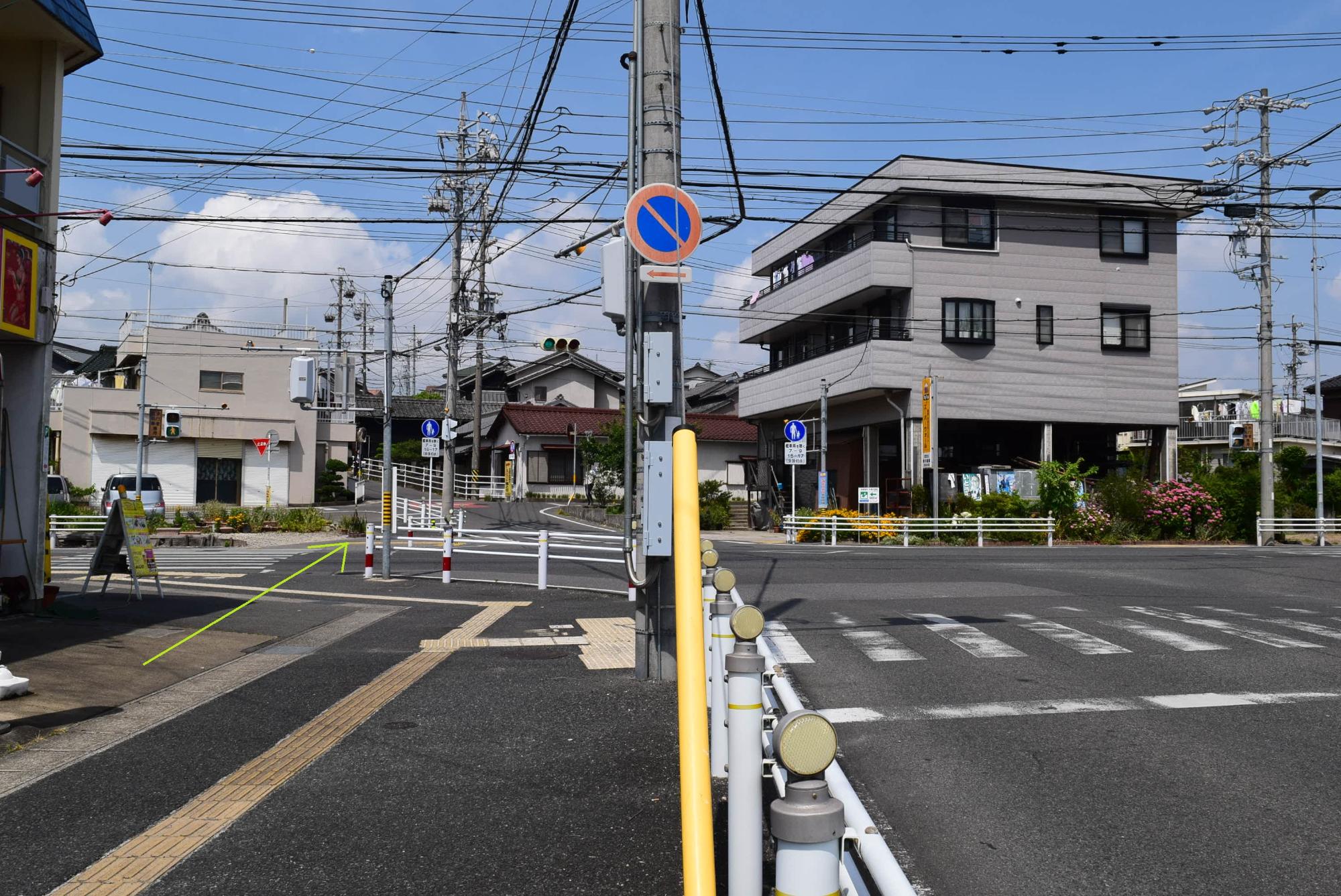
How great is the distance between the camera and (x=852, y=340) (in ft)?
112

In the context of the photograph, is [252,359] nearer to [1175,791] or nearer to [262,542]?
[262,542]

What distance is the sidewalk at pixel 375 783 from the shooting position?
409 centimetres

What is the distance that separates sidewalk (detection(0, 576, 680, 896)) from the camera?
13.4 feet

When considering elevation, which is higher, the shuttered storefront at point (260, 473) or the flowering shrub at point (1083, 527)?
the shuttered storefront at point (260, 473)

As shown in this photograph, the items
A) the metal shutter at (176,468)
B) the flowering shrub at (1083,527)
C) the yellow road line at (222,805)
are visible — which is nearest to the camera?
the yellow road line at (222,805)

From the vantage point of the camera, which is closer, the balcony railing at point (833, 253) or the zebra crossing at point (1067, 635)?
the zebra crossing at point (1067, 635)

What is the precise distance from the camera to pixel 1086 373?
32.4m

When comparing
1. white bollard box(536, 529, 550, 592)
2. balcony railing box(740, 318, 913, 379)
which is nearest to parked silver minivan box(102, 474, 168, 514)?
balcony railing box(740, 318, 913, 379)

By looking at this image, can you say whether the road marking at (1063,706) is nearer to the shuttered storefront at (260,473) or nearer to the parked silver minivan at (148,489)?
the parked silver minivan at (148,489)

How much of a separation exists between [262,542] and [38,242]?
53.2 feet

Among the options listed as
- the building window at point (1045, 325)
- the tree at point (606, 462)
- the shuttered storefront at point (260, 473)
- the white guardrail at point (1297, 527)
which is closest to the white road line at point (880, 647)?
the white guardrail at point (1297, 527)

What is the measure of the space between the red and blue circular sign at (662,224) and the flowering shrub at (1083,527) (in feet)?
82.0

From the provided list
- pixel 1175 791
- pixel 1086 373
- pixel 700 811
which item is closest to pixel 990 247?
pixel 1086 373

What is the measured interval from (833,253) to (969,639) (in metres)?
27.2
